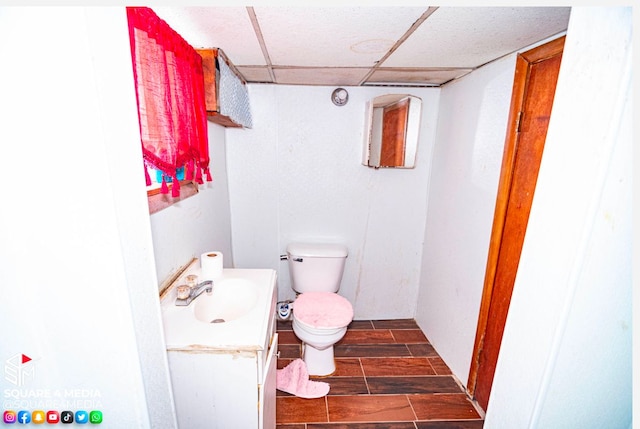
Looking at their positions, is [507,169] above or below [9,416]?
above

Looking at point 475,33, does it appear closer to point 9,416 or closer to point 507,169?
point 507,169

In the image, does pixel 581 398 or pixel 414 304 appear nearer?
pixel 581 398

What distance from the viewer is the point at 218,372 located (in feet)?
3.09

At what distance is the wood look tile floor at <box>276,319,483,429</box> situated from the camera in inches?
61.4

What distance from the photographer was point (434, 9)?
0.92m

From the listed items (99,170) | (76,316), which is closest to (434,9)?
(99,170)

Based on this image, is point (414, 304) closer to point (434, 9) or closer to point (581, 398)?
point (581, 398)

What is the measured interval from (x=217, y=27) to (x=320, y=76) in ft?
2.76

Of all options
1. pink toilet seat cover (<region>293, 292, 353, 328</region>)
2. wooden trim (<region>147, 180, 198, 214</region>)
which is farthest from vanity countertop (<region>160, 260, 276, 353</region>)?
pink toilet seat cover (<region>293, 292, 353, 328</region>)

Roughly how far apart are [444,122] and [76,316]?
2.19 meters

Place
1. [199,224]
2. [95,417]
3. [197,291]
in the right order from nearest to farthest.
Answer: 1. [95,417]
2. [197,291]
3. [199,224]

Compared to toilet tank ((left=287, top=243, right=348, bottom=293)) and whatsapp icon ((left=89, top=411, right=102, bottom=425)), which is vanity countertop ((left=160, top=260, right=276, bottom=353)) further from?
toilet tank ((left=287, top=243, right=348, bottom=293))

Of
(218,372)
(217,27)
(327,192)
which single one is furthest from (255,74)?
(218,372)

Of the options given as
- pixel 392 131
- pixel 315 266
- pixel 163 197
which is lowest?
pixel 315 266
